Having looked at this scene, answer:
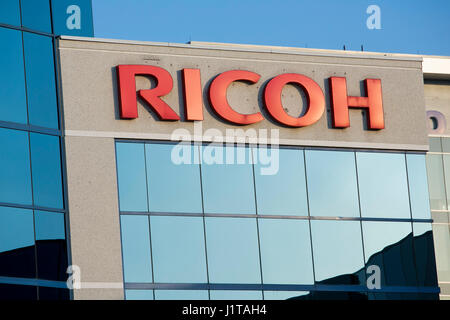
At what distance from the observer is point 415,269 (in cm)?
3027

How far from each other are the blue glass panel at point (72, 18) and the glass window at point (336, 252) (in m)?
8.83

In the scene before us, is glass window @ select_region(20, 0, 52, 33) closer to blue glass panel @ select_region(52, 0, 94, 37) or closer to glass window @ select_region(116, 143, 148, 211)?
blue glass panel @ select_region(52, 0, 94, 37)

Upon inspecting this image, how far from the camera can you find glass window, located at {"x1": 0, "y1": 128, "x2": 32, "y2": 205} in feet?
85.1

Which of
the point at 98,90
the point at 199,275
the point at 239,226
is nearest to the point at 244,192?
the point at 239,226

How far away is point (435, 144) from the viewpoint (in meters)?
36.6

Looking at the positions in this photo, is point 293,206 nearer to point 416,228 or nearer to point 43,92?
point 416,228

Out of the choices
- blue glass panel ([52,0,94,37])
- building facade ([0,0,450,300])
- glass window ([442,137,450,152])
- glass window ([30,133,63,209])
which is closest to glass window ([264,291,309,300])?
building facade ([0,0,450,300])

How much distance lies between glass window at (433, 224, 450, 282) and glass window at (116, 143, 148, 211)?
39.6ft

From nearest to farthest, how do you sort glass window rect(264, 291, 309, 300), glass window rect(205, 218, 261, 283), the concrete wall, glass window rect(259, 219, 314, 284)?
the concrete wall
glass window rect(205, 218, 261, 283)
glass window rect(264, 291, 309, 300)
glass window rect(259, 219, 314, 284)

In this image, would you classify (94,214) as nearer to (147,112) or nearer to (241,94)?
(147,112)

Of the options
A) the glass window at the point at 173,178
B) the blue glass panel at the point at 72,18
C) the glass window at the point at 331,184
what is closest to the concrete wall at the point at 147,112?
the glass window at the point at 331,184

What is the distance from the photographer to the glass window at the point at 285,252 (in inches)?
1126

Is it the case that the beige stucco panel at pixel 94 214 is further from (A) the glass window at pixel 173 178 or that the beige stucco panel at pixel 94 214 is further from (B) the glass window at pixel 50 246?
(A) the glass window at pixel 173 178

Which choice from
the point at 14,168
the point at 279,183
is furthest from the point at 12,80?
the point at 279,183
